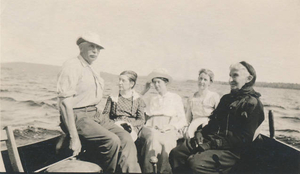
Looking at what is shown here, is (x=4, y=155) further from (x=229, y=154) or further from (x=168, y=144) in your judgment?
(x=229, y=154)

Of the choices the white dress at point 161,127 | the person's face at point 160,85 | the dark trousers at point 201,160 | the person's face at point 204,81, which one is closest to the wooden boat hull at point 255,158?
the dark trousers at point 201,160

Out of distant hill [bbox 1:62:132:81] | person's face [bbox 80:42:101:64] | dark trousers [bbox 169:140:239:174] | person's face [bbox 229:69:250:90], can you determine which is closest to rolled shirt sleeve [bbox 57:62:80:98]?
person's face [bbox 80:42:101:64]

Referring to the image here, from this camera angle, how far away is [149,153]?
2795 mm

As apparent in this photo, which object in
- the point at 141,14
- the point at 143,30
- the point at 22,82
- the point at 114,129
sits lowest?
the point at 114,129

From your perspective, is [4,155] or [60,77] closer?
[60,77]

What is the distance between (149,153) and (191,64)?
143 cm

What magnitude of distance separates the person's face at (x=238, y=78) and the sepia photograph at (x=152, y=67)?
0.01 m

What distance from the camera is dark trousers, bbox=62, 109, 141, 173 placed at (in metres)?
2.61

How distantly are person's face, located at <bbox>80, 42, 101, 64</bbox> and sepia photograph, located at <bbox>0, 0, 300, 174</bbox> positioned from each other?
1 cm

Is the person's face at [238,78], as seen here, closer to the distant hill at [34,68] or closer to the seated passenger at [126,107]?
the seated passenger at [126,107]

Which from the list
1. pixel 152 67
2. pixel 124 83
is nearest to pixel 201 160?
pixel 124 83

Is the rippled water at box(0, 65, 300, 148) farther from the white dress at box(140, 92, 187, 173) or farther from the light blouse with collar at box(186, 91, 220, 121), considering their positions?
the white dress at box(140, 92, 187, 173)

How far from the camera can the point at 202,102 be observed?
3229mm

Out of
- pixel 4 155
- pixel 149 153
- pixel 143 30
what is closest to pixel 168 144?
pixel 149 153
